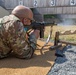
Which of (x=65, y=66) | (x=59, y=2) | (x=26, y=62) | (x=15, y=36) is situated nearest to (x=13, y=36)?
(x=15, y=36)

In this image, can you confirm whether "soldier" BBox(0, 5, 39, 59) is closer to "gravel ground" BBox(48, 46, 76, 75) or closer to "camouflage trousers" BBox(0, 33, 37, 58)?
"camouflage trousers" BBox(0, 33, 37, 58)

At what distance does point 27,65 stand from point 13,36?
566 millimetres

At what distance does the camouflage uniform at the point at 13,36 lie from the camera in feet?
12.8

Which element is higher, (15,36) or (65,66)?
(15,36)

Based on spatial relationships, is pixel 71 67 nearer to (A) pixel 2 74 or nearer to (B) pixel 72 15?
(A) pixel 2 74

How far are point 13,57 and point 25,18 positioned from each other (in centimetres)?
76

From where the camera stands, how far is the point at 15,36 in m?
3.90

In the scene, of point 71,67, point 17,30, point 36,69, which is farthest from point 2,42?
point 71,67

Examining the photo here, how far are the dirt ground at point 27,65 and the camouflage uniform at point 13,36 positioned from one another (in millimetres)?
197

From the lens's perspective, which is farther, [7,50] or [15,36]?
[7,50]

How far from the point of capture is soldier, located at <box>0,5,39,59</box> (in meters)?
3.89

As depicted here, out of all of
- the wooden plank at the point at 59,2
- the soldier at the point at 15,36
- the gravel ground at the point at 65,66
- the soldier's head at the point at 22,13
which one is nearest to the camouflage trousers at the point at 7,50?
the soldier at the point at 15,36

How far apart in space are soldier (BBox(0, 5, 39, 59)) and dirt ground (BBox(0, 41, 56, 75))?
0.48ft

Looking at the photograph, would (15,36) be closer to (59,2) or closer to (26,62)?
(26,62)
